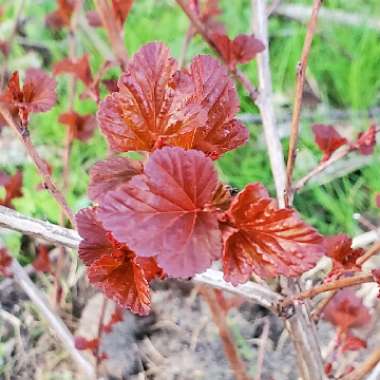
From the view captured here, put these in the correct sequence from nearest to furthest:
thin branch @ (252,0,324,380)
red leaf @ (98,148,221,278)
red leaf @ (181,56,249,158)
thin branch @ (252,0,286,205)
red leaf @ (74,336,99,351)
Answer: red leaf @ (98,148,221,278) → red leaf @ (181,56,249,158) → thin branch @ (252,0,324,380) → thin branch @ (252,0,286,205) → red leaf @ (74,336,99,351)

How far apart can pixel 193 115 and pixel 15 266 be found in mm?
708

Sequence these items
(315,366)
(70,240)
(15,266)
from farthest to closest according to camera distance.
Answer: (15,266), (315,366), (70,240)

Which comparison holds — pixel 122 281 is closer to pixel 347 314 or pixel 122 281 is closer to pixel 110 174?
pixel 110 174

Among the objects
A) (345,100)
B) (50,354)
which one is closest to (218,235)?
(50,354)

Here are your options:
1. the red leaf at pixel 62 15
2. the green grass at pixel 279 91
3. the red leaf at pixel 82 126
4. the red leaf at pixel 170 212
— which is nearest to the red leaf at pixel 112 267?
the red leaf at pixel 170 212

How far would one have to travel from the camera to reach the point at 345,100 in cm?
220

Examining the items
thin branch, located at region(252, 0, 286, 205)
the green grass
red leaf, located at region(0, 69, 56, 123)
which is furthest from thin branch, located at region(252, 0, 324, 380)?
the green grass

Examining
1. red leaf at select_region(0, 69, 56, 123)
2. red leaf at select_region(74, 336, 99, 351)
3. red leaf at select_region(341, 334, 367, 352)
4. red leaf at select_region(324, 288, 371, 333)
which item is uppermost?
red leaf at select_region(0, 69, 56, 123)

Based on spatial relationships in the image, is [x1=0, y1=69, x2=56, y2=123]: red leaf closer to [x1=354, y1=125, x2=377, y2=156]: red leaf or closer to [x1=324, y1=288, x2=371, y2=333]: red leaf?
[x1=354, y1=125, x2=377, y2=156]: red leaf

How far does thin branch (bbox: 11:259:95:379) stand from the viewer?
3.98 feet

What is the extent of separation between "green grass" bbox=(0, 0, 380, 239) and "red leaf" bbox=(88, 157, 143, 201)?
126 centimetres

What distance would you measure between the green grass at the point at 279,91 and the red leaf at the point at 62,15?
1.66ft

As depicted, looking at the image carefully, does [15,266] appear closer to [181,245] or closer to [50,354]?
[50,354]

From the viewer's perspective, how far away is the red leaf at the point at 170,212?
53 centimetres
